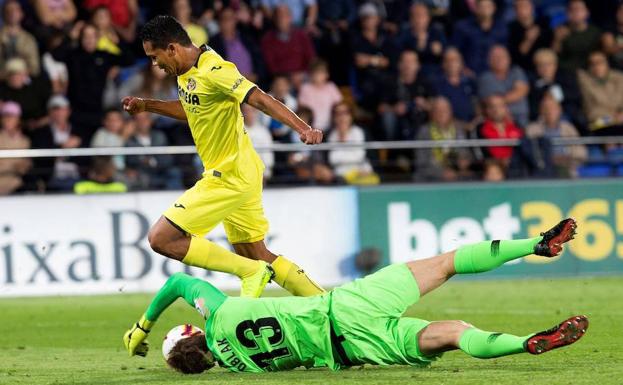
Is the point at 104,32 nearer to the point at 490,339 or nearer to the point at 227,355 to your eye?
the point at 227,355

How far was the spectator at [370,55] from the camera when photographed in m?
18.6

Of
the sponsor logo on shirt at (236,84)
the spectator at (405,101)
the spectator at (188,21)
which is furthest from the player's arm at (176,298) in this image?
the spectator at (405,101)

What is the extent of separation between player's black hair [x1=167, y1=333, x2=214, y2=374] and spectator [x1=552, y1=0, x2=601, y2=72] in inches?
485

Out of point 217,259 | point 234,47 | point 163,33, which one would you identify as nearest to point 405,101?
point 234,47

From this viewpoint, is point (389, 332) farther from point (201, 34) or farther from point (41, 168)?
point (201, 34)

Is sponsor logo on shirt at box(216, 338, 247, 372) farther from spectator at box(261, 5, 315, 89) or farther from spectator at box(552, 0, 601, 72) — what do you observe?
spectator at box(552, 0, 601, 72)

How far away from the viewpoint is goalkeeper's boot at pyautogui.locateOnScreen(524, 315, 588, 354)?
7.30 m

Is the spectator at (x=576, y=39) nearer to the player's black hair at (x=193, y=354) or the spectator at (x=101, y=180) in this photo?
the spectator at (x=101, y=180)

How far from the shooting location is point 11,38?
1728 centimetres

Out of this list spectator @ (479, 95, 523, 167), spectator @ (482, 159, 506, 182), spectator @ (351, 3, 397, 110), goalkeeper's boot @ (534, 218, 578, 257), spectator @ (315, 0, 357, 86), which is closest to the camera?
goalkeeper's boot @ (534, 218, 578, 257)

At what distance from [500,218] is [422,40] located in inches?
135

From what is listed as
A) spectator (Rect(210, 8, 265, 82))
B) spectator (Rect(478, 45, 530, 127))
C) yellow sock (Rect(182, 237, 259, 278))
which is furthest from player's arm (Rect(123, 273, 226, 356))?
spectator (Rect(478, 45, 530, 127))

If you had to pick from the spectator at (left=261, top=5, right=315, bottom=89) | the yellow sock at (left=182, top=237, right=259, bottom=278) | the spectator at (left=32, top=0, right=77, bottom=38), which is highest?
the spectator at (left=32, top=0, right=77, bottom=38)

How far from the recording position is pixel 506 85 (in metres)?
19.1
